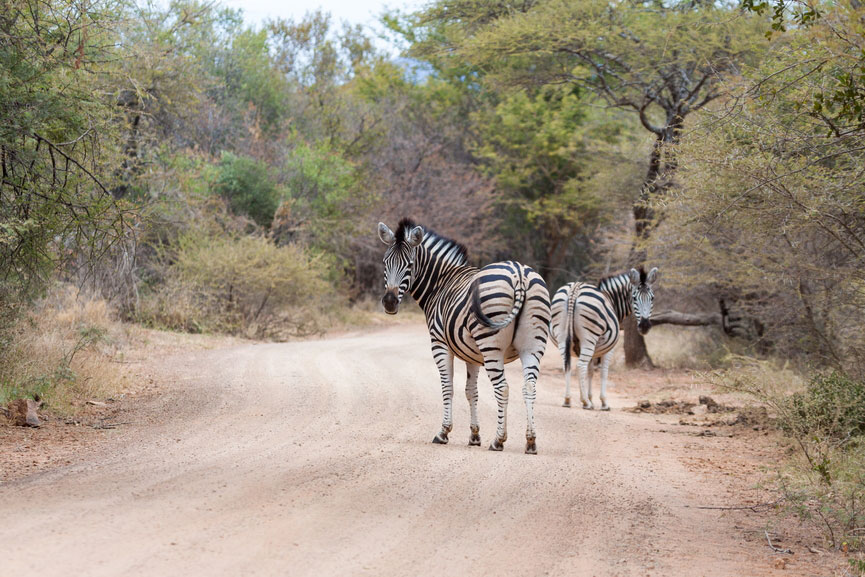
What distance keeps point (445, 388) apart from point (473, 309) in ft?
3.74

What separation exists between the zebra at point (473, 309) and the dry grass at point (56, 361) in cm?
453

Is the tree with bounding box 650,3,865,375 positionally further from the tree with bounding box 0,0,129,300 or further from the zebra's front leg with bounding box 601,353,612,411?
the tree with bounding box 0,0,129,300

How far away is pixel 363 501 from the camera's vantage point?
6.88 m

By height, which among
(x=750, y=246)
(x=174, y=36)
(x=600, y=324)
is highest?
(x=174, y=36)

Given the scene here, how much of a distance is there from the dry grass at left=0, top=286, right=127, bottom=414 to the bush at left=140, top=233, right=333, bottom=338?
5.30 m

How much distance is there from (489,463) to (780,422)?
433 centimetres

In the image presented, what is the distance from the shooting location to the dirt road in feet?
17.7

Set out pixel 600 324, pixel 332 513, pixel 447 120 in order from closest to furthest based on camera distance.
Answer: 1. pixel 332 513
2. pixel 600 324
3. pixel 447 120

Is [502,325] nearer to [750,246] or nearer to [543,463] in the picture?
[543,463]

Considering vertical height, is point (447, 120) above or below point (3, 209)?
above

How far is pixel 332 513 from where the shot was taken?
6.43m


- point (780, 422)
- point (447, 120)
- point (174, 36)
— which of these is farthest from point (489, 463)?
point (447, 120)

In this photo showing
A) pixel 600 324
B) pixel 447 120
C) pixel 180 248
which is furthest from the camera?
pixel 447 120

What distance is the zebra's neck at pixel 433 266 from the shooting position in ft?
34.4
